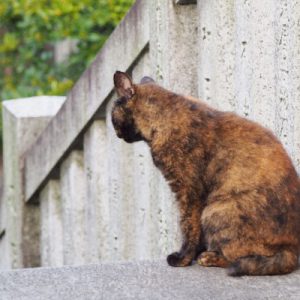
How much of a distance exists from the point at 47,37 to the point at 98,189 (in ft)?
13.9

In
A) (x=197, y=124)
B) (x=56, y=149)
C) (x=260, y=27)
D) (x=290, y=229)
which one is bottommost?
(x=56, y=149)

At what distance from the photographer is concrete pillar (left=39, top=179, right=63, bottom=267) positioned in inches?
329

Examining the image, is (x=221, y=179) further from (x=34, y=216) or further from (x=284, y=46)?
(x=34, y=216)

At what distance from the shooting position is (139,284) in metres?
4.63

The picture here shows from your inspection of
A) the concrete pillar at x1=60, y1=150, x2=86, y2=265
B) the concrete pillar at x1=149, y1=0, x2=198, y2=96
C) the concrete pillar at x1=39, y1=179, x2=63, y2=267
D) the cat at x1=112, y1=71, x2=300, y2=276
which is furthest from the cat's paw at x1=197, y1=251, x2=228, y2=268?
the concrete pillar at x1=39, y1=179, x2=63, y2=267

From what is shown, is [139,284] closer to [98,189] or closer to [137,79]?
[137,79]

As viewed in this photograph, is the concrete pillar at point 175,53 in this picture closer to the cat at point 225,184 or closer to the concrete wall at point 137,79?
the concrete wall at point 137,79

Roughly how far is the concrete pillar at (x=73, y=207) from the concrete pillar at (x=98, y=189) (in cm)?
18

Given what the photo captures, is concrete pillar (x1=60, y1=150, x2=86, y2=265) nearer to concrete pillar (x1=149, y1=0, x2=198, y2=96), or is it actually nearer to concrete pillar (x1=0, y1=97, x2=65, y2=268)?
concrete pillar (x1=0, y1=97, x2=65, y2=268)

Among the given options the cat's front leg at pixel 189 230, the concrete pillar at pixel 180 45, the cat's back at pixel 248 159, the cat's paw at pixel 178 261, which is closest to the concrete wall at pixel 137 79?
the concrete pillar at pixel 180 45

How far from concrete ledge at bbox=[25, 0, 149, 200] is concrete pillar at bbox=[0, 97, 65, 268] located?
0.38 ft

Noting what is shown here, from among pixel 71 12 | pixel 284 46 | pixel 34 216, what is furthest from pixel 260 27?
pixel 71 12

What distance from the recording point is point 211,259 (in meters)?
4.95

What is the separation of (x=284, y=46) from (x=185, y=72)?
1276 mm
